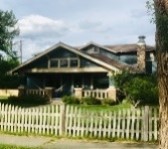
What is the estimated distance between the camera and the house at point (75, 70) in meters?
36.2

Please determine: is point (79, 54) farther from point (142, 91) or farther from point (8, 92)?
point (8, 92)

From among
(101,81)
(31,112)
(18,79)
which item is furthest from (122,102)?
(31,112)

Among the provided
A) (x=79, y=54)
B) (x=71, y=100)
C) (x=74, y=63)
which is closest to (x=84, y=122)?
(x=71, y=100)

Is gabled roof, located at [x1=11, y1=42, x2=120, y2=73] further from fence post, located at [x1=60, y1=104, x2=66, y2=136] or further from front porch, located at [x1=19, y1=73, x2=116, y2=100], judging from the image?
fence post, located at [x1=60, y1=104, x2=66, y2=136]

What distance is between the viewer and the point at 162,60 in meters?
9.70

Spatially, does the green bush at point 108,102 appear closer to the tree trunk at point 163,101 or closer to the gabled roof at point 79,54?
the gabled roof at point 79,54

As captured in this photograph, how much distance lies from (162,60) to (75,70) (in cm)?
2826

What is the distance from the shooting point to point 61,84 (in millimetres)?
40656

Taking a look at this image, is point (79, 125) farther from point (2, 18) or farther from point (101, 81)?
point (2, 18)

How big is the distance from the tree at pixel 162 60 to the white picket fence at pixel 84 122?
4.24 m

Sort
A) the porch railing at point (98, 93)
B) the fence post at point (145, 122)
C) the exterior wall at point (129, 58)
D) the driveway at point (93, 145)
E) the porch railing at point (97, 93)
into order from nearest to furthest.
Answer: the driveway at point (93, 145), the fence post at point (145, 122), the porch railing at point (98, 93), the porch railing at point (97, 93), the exterior wall at point (129, 58)

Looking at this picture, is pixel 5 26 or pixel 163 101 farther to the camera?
pixel 5 26

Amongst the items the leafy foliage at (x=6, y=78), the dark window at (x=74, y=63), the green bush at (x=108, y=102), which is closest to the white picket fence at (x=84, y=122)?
the green bush at (x=108, y=102)

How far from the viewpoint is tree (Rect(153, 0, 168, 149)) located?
Answer: 31.2 ft
